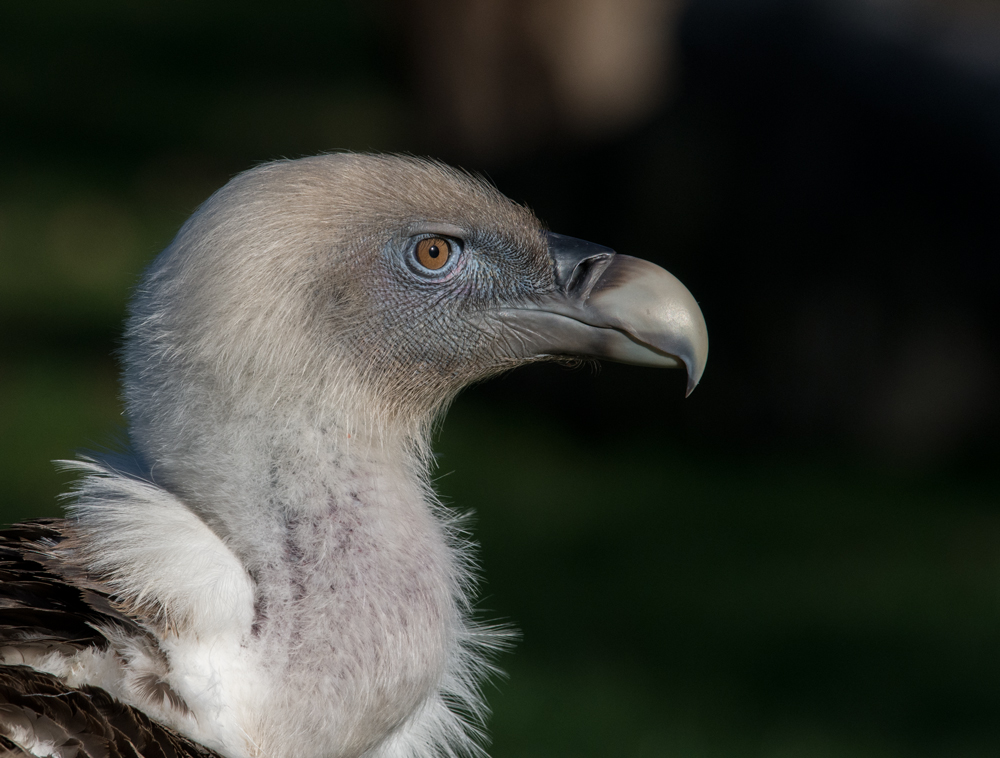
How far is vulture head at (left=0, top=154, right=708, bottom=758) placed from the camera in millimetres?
2764

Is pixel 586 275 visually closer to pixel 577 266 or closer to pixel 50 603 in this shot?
pixel 577 266

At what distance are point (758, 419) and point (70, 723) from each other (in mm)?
7205

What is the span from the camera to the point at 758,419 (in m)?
9.15

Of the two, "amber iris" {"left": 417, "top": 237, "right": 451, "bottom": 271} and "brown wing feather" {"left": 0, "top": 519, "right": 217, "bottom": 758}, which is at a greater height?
"amber iris" {"left": 417, "top": 237, "right": 451, "bottom": 271}

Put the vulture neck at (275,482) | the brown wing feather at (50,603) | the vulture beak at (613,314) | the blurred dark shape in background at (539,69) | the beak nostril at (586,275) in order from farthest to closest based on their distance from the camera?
the blurred dark shape in background at (539,69)
the beak nostril at (586,275)
the vulture beak at (613,314)
the vulture neck at (275,482)
the brown wing feather at (50,603)

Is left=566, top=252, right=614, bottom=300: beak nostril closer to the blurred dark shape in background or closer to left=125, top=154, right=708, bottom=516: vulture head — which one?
left=125, top=154, right=708, bottom=516: vulture head

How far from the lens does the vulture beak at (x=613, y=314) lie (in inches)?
125

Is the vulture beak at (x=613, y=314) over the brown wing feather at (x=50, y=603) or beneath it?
over

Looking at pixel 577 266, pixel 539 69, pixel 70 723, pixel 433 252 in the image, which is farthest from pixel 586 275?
pixel 539 69

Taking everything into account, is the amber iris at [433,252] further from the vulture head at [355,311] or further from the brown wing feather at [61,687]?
the brown wing feather at [61,687]

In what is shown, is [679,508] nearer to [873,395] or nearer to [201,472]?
[873,395]

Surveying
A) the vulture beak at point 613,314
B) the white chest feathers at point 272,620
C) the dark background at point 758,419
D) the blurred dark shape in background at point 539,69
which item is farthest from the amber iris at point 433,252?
the blurred dark shape in background at point 539,69

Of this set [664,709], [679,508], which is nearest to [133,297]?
[664,709]

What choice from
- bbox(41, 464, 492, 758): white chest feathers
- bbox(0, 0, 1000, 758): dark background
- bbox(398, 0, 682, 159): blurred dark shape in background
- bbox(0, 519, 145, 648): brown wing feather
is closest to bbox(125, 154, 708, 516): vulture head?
bbox(41, 464, 492, 758): white chest feathers
